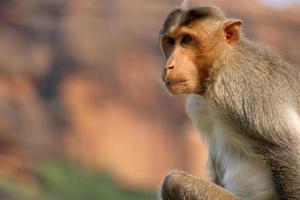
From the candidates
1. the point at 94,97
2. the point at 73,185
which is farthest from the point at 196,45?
the point at 94,97

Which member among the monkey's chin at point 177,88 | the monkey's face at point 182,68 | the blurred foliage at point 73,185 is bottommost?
the monkey's chin at point 177,88

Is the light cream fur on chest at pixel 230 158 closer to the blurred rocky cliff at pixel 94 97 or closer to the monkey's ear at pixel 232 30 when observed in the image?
the monkey's ear at pixel 232 30

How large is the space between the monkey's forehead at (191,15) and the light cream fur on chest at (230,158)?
0.78 m

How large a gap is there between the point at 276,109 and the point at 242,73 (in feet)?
1.60

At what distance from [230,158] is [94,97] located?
2273cm

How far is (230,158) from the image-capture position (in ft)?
24.9

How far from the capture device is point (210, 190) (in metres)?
7.17

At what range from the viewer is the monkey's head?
7141mm

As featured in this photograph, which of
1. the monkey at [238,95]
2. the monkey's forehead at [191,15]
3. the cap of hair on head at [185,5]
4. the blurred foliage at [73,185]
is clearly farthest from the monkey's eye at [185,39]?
the blurred foliage at [73,185]

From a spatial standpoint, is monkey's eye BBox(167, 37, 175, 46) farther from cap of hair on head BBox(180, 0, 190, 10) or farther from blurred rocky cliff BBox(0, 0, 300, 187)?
blurred rocky cliff BBox(0, 0, 300, 187)

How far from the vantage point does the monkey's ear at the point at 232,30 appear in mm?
7309

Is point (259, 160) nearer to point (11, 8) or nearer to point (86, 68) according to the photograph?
point (86, 68)

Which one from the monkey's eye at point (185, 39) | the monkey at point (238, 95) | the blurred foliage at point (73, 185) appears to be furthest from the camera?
the blurred foliage at point (73, 185)

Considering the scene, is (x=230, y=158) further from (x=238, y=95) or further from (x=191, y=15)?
(x=191, y=15)
